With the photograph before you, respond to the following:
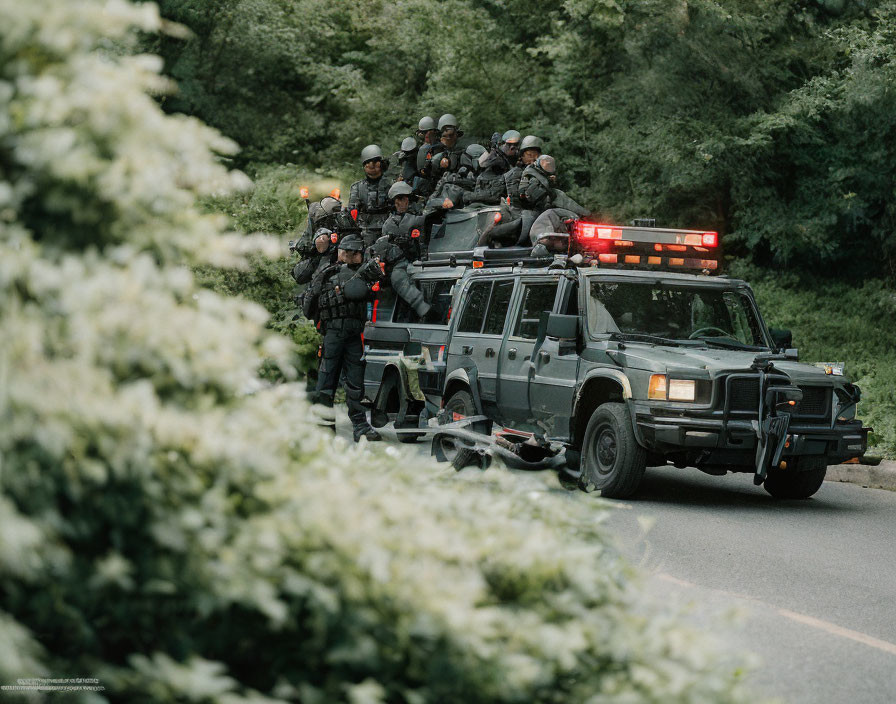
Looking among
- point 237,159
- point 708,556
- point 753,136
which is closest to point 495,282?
point 708,556

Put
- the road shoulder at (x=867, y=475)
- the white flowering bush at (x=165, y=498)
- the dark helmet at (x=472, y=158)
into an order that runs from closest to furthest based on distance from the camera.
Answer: the white flowering bush at (x=165, y=498)
the road shoulder at (x=867, y=475)
the dark helmet at (x=472, y=158)

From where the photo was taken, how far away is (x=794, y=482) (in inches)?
425

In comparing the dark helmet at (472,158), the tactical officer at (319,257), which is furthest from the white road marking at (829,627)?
the dark helmet at (472,158)

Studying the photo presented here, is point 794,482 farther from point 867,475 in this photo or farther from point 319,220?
point 319,220

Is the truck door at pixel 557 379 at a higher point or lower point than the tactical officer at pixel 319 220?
lower

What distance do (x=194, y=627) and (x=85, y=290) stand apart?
0.74m

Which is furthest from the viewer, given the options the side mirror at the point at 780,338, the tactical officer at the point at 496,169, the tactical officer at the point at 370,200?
the tactical officer at the point at 370,200

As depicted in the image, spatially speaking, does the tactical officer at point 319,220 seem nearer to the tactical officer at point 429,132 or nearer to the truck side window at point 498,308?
the truck side window at point 498,308

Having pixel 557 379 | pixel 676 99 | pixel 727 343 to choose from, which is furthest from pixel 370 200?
pixel 727 343

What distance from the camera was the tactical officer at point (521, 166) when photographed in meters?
14.0

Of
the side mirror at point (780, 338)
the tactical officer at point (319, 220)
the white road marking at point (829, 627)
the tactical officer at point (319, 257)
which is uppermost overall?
the tactical officer at point (319, 220)

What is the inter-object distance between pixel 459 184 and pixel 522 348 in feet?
21.3

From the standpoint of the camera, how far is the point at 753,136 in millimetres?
19156

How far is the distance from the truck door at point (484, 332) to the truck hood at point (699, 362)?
1829 mm
